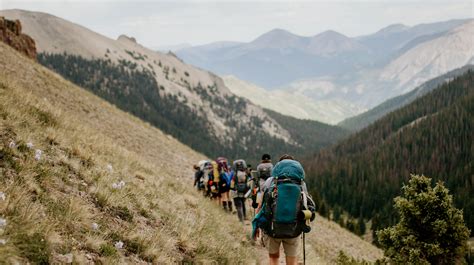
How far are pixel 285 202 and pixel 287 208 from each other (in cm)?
12

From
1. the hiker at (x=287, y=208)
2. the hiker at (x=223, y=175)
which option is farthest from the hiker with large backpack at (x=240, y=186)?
the hiker at (x=287, y=208)

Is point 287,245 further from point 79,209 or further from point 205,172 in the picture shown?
point 205,172

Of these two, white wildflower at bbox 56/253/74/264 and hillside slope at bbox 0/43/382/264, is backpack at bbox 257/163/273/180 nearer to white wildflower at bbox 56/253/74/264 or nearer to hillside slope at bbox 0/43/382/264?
hillside slope at bbox 0/43/382/264

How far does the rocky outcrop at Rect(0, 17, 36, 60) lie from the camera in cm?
4338

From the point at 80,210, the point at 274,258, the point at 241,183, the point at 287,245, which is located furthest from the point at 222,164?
the point at 80,210

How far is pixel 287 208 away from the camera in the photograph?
729 cm

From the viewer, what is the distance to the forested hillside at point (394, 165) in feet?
344

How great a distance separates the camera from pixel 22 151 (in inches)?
296

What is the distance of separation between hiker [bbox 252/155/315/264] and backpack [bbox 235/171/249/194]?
9071 mm

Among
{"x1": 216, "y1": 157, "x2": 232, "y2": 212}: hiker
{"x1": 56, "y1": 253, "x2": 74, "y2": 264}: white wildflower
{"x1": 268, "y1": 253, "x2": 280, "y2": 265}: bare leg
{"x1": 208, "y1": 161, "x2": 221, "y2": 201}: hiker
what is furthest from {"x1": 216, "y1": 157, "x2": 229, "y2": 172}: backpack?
{"x1": 56, "y1": 253, "x2": 74, "y2": 264}: white wildflower

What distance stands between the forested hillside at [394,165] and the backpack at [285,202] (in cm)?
8431

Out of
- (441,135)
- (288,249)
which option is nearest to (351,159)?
(441,135)

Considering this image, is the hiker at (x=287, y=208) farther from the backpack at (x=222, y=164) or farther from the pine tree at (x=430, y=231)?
the pine tree at (x=430, y=231)

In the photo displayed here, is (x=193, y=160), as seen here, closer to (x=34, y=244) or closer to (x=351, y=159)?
(x=34, y=244)
